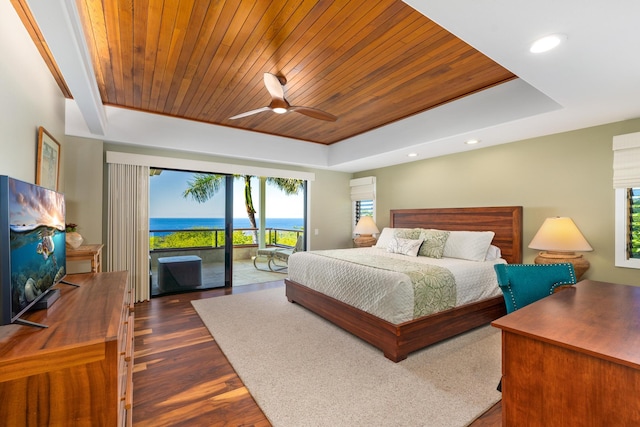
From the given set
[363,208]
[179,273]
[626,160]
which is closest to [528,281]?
[626,160]

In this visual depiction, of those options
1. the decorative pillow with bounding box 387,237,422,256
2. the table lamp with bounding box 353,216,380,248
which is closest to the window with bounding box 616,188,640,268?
the decorative pillow with bounding box 387,237,422,256

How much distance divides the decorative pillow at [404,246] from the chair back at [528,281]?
1.98 meters

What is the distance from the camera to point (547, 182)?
3.58 metres

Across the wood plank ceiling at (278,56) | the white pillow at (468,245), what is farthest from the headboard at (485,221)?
the wood plank ceiling at (278,56)

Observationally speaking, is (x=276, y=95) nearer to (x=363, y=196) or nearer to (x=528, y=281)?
(x=528, y=281)

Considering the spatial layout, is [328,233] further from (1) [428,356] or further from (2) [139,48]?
(2) [139,48]

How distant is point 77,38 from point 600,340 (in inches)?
125

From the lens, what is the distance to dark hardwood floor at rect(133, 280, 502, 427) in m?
1.88

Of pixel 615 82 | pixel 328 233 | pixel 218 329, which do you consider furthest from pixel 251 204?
pixel 615 82

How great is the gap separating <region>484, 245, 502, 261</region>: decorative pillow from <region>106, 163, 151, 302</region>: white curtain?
4738mm

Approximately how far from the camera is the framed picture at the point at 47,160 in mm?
2365

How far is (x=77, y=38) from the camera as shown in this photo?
186cm

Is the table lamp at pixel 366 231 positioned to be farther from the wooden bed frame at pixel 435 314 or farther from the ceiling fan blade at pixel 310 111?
the ceiling fan blade at pixel 310 111

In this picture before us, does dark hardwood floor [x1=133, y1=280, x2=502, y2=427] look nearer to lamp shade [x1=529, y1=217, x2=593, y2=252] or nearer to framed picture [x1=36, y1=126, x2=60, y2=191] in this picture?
framed picture [x1=36, y1=126, x2=60, y2=191]
